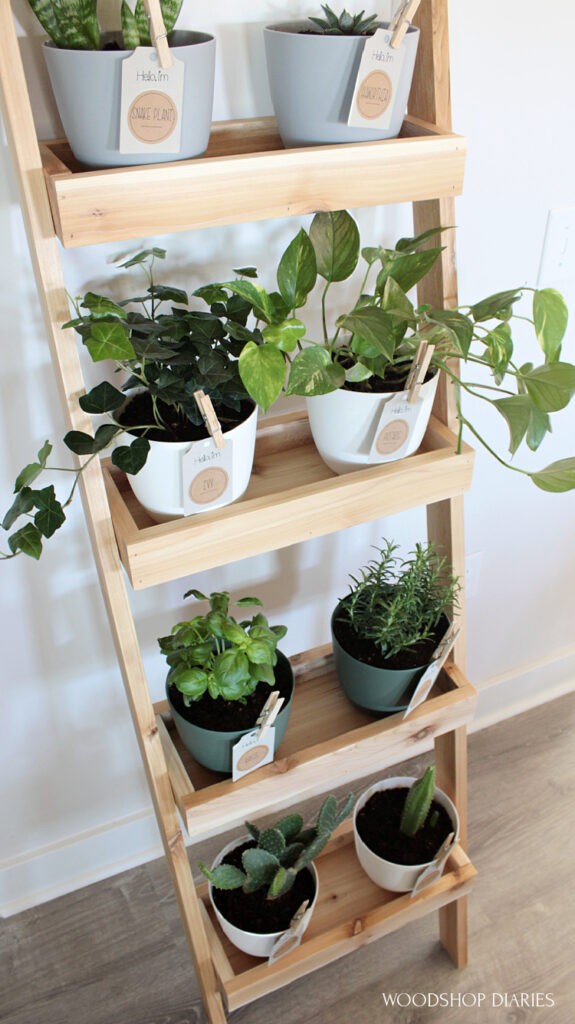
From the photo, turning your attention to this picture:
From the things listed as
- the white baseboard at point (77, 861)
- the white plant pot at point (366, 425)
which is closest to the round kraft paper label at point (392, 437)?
the white plant pot at point (366, 425)

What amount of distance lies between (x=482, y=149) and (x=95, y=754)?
1193 mm

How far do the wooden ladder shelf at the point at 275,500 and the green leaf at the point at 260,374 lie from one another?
136mm

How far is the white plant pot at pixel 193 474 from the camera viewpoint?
0.87m

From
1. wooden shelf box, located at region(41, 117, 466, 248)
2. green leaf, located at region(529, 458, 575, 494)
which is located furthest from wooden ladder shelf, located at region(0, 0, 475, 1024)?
green leaf, located at region(529, 458, 575, 494)

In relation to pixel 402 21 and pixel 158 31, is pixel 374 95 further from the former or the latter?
pixel 158 31

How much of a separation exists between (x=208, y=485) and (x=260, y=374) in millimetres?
149

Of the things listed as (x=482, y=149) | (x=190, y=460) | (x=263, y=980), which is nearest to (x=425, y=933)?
(x=263, y=980)

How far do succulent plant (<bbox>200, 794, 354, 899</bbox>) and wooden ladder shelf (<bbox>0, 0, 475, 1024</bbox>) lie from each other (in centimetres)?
5

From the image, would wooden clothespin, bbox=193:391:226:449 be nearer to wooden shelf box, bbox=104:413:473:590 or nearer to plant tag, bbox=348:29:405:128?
wooden shelf box, bbox=104:413:473:590

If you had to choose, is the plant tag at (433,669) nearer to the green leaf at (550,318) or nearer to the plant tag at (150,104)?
the green leaf at (550,318)

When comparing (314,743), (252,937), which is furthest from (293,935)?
(314,743)

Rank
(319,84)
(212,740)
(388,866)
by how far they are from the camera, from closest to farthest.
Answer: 1. (319,84)
2. (212,740)
3. (388,866)

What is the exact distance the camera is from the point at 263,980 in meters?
1.19

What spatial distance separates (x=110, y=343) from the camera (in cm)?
80
